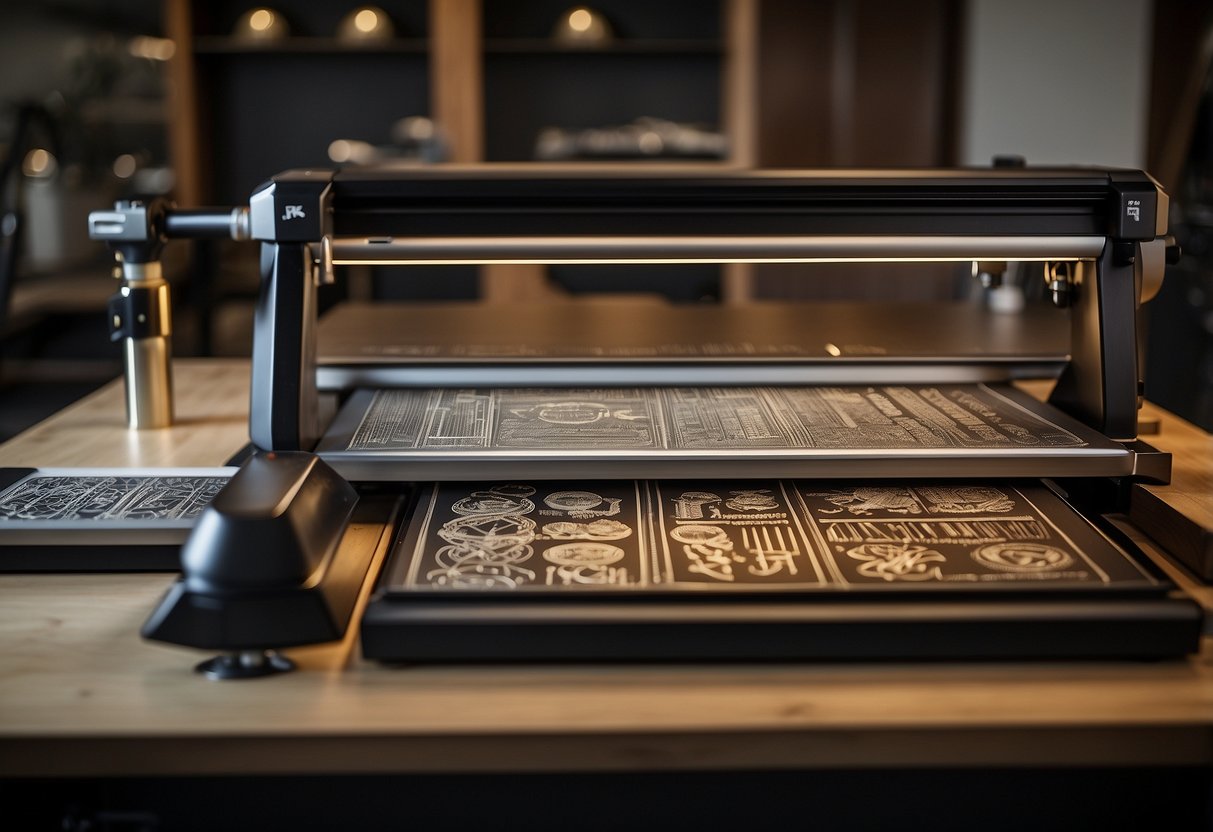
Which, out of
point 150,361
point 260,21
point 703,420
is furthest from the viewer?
point 260,21

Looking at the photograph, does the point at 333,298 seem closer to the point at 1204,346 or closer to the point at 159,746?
the point at 159,746

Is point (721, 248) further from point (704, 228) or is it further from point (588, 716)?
point (588, 716)

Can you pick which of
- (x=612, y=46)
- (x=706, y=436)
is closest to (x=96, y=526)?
(x=706, y=436)

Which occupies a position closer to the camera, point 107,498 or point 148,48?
point 107,498

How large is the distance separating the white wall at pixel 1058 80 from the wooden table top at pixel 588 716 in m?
3.68

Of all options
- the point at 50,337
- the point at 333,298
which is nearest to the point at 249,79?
the point at 50,337

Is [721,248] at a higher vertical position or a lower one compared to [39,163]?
lower

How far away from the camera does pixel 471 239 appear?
3.88 feet

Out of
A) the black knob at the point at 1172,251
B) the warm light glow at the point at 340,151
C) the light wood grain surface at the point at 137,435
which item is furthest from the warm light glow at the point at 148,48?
the black knob at the point at 1172,251

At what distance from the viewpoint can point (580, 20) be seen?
4.45 meters

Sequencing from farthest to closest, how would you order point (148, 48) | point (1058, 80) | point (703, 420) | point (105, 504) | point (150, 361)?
point (148, 48) < point (1058, 80) < point (150, 361) < point (703, 420) < point (105, 504)

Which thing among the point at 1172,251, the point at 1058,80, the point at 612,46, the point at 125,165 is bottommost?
the point at 1172,251

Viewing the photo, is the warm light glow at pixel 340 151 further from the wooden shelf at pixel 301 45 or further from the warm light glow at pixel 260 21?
Result: the warm light glow at pixel 260 21

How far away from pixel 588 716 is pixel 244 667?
26cm
